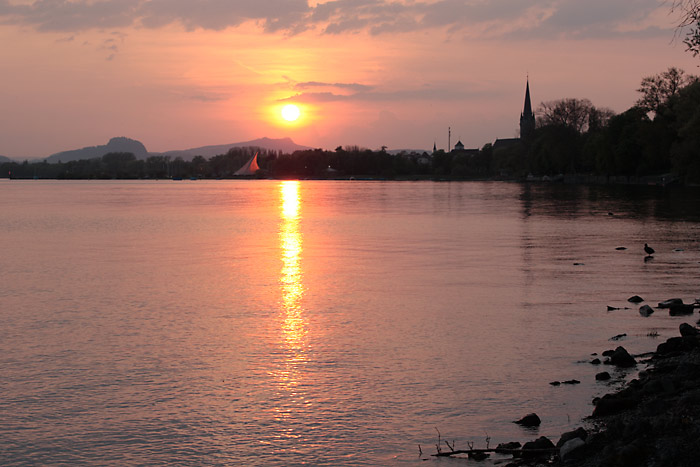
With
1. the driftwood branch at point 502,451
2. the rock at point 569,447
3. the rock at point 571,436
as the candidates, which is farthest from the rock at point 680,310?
the rock at point 569,447

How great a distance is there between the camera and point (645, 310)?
19375 mm

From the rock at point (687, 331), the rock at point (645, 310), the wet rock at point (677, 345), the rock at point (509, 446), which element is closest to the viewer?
the rock at point (509, 446)

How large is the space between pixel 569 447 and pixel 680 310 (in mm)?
11444

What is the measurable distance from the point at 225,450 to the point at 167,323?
8.81 m

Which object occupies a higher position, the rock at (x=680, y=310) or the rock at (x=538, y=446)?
the rock at (x=680, y=310)

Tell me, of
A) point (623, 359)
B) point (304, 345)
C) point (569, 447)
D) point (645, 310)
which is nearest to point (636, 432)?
point (569, 447)

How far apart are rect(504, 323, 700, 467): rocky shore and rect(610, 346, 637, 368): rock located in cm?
83

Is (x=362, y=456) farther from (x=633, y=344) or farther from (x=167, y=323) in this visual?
(x=167, y=323)

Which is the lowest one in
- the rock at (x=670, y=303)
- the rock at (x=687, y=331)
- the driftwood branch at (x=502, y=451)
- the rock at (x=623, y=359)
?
the driftwood branch at (x=502, y=451)

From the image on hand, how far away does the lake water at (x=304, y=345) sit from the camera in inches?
438

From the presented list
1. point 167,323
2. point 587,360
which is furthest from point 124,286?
point 587,360

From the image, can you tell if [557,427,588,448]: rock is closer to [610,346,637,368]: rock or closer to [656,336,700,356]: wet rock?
[610,346,637,368]: rock

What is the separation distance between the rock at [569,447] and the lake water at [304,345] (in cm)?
137

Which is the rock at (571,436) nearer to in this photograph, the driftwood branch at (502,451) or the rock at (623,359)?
the driftwood branch at (502,451)
